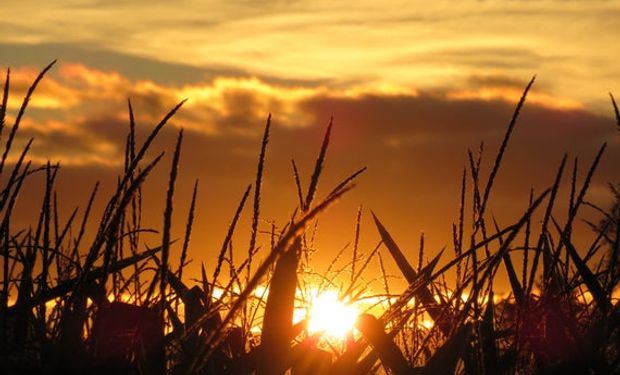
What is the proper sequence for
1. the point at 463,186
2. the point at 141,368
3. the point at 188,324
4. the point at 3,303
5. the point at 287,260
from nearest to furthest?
the point at 287,260, the point at 141,368, the point at 3,303, the point at 188,324, the point at 463,186

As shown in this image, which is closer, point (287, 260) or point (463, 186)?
point (287, 260)

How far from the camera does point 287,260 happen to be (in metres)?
1.43

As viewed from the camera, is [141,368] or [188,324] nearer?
[141,368]

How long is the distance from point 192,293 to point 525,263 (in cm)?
79

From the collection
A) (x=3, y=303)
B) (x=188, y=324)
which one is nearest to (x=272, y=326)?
(x=188, y=324)

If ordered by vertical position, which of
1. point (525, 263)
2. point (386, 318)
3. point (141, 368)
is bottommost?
point (141, 368)

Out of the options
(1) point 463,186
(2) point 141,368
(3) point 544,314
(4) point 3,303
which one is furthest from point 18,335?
(1) point 463,186

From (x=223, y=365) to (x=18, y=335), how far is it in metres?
0.47

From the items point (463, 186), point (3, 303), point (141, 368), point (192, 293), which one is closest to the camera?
point (141, 368)

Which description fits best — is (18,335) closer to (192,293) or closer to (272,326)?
(192,293)

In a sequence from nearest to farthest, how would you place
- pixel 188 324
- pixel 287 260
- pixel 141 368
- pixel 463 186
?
1. pixel 287 260
2. pixel 141 368
3. pixel 188 324
4. pixel 463 186

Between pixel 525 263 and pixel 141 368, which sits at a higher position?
pixel 525 263

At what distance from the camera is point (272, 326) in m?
1.49

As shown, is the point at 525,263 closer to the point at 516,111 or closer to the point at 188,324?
the point at 516,111
